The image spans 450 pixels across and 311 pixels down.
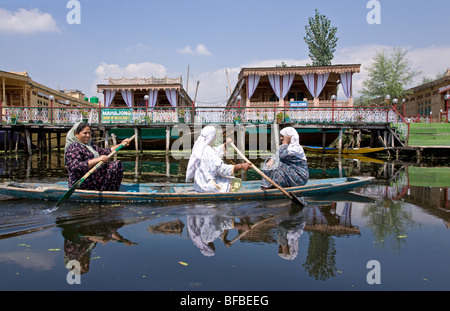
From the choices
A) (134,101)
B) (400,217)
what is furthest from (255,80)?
(400,217)

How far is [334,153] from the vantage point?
17625mm

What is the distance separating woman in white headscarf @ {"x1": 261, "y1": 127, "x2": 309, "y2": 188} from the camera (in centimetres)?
578

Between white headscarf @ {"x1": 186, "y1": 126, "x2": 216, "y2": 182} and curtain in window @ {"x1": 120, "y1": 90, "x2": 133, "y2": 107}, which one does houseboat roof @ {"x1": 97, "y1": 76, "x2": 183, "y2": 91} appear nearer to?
curtain in window @ {"x1": 120, "y1": 90, "x2": 133, "y2": 107}

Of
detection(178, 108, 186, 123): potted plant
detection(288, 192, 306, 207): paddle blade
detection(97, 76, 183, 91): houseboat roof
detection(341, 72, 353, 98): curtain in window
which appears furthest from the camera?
detection(97, 76, 183, 91): houseboat roof

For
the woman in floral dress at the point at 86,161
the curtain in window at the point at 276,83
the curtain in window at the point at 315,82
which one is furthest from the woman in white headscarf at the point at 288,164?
the curtain in window at the point at 315,82

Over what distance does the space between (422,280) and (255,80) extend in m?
18.7

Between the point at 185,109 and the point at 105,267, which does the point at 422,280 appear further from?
→ the point at 185,109

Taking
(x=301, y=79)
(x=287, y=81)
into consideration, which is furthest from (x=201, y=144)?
(x=301, y=79)

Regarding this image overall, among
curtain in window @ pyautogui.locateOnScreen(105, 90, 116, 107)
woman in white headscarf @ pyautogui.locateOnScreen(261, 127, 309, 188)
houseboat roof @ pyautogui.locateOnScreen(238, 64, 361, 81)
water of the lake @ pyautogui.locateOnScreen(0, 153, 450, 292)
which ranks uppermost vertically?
houseboat roof @ pyautogui.locateOnScreen(238, 64, 361, 81)

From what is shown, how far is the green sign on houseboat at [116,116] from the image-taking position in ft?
58.0

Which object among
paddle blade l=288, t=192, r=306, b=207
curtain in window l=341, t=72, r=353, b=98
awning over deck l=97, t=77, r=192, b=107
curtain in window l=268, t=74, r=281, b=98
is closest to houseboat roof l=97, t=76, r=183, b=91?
awning over deck l=97, t=77, r=192, b=107

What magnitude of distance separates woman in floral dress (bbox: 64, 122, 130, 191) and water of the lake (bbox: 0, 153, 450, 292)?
1.41 ft

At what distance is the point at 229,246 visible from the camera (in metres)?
3.56

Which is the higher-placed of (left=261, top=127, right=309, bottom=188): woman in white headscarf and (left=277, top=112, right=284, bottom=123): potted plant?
(left=277, top=112, right=284, bottom=123): potted plant
